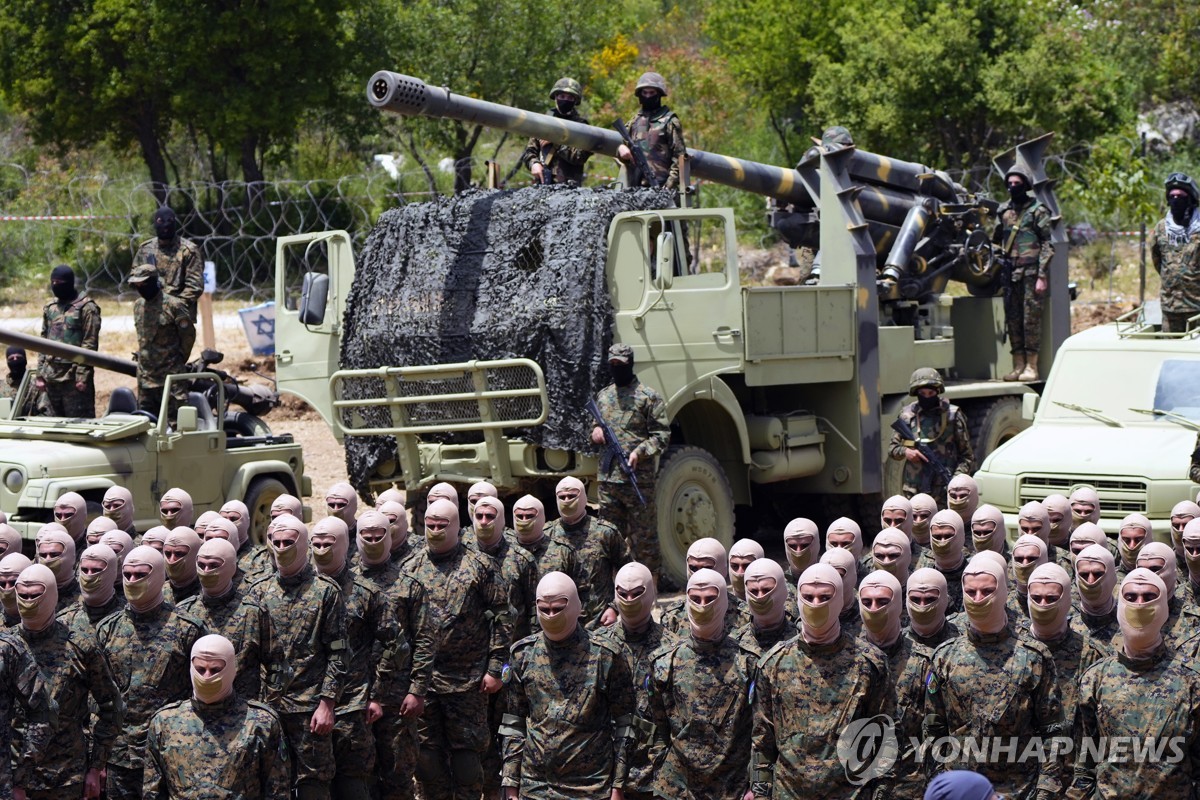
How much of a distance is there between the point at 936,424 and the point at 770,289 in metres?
1.45

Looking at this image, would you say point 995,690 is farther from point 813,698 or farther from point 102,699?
point 102,699

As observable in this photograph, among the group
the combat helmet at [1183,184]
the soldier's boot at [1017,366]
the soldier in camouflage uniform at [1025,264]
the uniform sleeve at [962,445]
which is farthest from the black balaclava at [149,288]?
the combat helmet at [1183,184]

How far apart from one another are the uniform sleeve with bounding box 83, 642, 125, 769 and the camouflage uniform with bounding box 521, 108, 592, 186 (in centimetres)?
678

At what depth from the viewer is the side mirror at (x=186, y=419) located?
468 inches

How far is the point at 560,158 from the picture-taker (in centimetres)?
1322

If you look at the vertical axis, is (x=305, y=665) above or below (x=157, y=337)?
below

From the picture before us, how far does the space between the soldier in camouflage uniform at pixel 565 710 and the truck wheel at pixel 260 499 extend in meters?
6.02

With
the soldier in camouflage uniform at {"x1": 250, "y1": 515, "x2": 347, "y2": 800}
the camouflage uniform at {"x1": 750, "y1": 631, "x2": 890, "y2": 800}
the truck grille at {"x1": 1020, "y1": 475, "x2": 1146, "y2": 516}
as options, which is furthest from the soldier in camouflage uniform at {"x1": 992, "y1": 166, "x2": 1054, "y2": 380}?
the camouflage uniform at {"x1": 750, "y1": 631, "x2": 890, "y2": 800}

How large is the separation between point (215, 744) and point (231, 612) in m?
1.40

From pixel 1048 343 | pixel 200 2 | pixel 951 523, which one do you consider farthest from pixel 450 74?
pixel 951 523

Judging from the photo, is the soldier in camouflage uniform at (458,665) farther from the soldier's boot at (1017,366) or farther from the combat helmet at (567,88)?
the soldier's boot at (1017,366)

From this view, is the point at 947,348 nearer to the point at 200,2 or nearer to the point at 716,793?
the point at 716,793

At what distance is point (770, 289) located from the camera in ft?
39.2

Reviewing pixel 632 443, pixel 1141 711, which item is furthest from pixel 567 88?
A: pixel 1141 711
